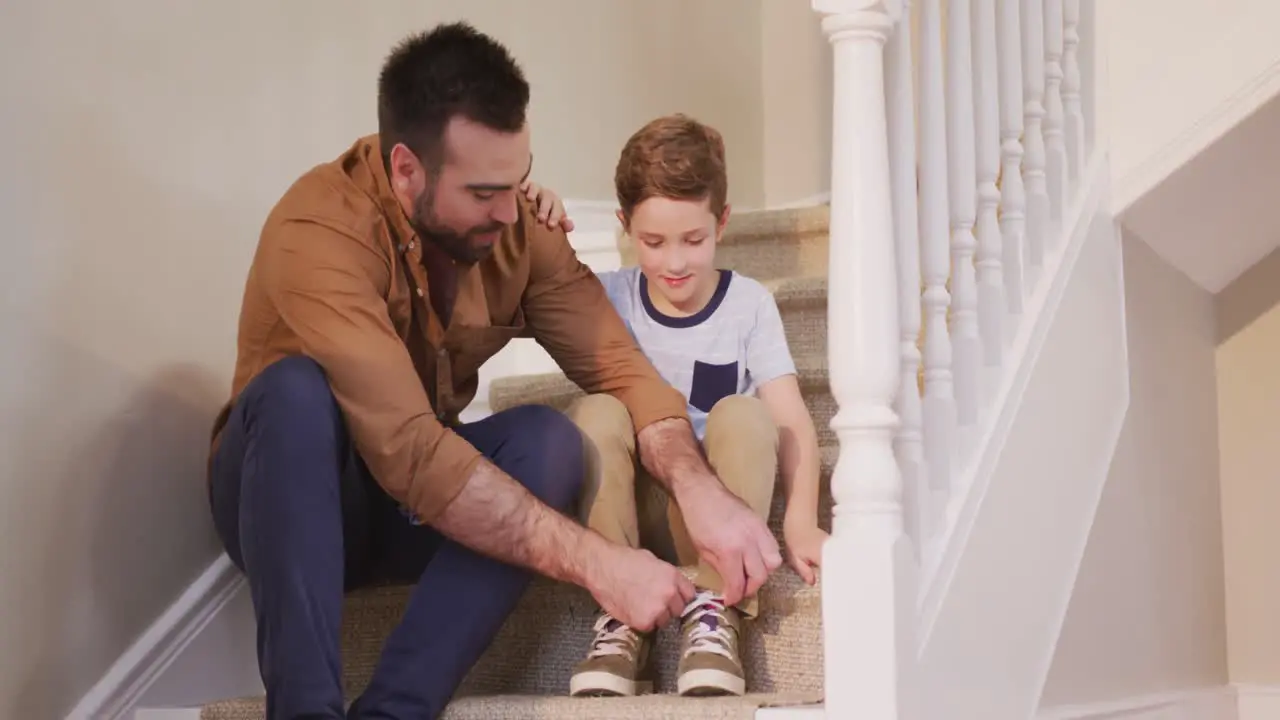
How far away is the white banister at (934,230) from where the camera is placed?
1.54 m

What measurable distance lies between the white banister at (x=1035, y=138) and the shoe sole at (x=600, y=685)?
779 mm

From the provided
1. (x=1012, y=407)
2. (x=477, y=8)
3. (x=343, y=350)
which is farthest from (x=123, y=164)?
(x=1012, y=407)

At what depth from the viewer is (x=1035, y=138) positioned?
73.0 inches

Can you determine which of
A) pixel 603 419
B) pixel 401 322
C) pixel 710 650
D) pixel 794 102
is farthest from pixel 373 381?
pixel 794 102

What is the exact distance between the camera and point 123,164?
182cm

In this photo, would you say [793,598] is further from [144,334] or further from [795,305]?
[144,334]

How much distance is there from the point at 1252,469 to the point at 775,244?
98 cm

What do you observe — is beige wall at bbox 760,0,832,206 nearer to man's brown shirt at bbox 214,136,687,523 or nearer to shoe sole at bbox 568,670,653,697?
man's brown shirt at bbox 214,136,687,523

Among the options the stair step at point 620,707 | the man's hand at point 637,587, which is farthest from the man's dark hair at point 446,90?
the stair step at point 620,707

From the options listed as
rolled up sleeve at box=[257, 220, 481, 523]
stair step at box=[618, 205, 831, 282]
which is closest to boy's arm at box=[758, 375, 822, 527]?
rolled up sleeve at box=[257, 220, 481, 523]

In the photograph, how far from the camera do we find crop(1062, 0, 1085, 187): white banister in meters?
1.97

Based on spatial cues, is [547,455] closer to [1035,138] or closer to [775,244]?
[1035,138]

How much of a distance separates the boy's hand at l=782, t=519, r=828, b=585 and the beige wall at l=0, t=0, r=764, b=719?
799mm

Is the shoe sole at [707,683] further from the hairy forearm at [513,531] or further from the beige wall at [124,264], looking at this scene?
the beige wall at [124,264]
